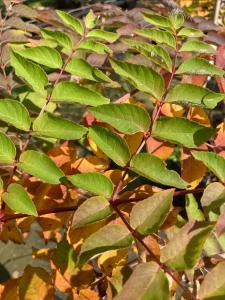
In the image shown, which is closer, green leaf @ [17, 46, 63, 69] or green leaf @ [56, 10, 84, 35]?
green leaf @ [17, 46, 63, 69]

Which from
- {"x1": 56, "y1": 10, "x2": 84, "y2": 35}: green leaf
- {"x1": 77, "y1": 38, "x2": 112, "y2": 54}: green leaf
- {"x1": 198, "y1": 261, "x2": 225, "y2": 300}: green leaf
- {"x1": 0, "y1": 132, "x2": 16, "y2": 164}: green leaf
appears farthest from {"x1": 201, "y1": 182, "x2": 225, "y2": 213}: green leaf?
{"x1": 56, "y1": 10, "x2": 84, "y2": 35}: green leaf

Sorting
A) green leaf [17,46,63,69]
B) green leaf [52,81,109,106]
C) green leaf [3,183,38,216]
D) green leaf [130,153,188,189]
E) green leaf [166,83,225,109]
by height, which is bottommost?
green leaf [3,183,38,216]

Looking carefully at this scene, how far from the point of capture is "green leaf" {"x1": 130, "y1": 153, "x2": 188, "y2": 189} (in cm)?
73

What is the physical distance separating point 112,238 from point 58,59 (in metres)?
0.45

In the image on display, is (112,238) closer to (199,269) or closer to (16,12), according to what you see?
(199,269)

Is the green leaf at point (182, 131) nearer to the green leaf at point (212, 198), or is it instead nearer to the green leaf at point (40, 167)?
the green leaf at point (212, 198)

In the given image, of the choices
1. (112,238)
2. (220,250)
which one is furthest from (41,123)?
(220,250)

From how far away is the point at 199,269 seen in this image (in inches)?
33.7

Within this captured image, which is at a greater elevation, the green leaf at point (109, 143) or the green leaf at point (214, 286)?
the green leaf at point (109, 143)

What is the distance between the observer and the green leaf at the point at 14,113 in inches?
32.8

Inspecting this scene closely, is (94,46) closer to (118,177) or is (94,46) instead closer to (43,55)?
(43,55)

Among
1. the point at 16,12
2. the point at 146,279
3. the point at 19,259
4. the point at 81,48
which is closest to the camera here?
the point at 146,279

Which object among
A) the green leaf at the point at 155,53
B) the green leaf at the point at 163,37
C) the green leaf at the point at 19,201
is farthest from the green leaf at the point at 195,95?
the green leaf at the point at 19,201

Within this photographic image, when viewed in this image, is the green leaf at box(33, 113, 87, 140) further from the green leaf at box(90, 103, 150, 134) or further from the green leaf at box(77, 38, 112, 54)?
the green leaf at box(77, 38, 112, 54)
